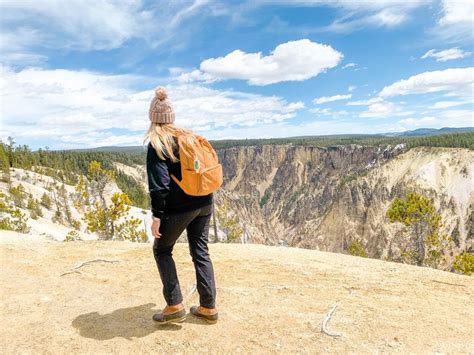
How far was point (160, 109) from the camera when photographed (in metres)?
4.47

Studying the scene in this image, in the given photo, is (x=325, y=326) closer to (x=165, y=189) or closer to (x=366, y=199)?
(x=165, y=189)

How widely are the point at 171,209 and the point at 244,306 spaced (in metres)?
2.09

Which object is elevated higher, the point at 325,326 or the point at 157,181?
the point at 157,181

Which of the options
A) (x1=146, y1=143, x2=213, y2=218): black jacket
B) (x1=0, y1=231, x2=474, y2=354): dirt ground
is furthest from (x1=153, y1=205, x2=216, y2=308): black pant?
(x1=0, y1=231, x2=474, y2=354): dirt ground

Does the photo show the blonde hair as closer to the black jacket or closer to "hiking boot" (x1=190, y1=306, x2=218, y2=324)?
the black jacket

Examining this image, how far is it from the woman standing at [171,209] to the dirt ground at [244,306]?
14.3 inches

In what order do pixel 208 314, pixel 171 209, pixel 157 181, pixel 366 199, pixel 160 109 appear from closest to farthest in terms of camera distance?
pixel 157 181 < pixel 171 209 < pixel 160 109 < pixel 208 314 < pixel 366 199

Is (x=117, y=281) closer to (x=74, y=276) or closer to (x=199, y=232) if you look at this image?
(x=74, y=276)

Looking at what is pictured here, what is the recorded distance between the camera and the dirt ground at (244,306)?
437 cm

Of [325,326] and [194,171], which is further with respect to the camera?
[325,326]

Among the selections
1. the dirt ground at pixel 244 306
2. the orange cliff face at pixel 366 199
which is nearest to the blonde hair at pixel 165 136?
the dirt ground at pixel 244 306

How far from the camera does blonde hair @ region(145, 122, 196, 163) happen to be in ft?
13.8

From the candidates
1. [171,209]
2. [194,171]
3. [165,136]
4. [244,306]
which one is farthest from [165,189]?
[244,306]

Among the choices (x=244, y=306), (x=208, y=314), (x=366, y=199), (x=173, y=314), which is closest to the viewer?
(x=173, y=314)
